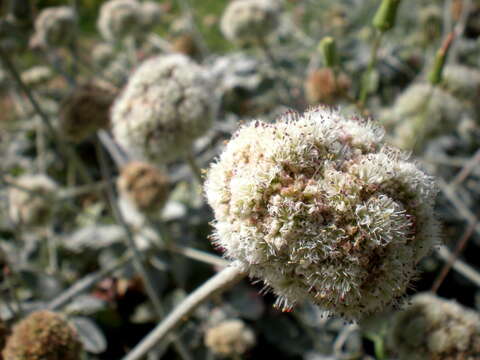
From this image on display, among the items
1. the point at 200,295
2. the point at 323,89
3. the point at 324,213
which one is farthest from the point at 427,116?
the point at 200,295

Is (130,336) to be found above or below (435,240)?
below

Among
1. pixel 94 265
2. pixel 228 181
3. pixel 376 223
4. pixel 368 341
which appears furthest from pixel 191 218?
pixel 376 223

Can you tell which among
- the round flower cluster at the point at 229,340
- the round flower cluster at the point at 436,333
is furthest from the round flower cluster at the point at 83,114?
the round flower cluster at the point at 436,333

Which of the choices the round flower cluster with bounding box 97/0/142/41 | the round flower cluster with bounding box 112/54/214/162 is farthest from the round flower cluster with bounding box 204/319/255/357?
the round flower cluster with bounding box 97/0/142/41

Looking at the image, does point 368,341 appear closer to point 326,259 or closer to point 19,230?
point 326,259

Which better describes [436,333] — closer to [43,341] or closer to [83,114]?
[43,341]

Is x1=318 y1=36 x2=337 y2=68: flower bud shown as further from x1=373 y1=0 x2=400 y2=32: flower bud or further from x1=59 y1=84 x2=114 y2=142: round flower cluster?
x1=59 y1=84 x2=114 y2=142: round flower cluster

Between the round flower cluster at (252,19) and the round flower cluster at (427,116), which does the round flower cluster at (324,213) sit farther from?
the round flower cluster at (252,19)
